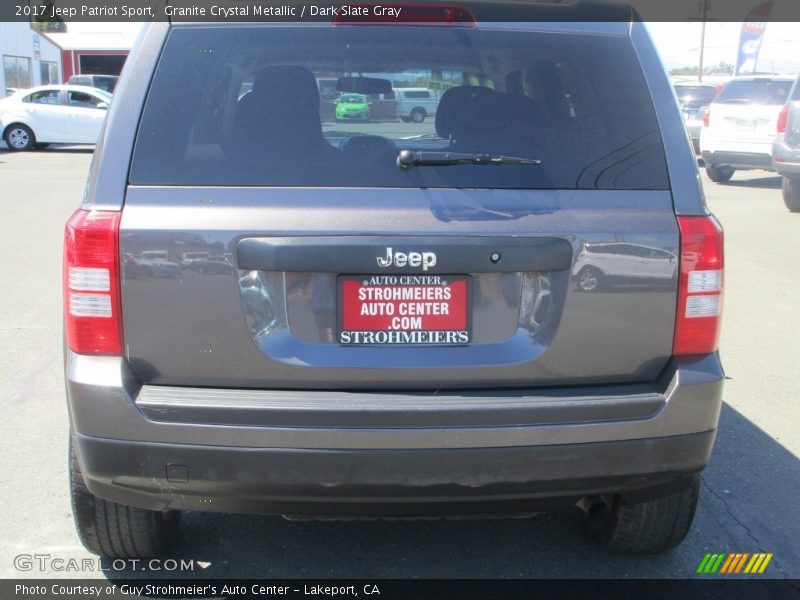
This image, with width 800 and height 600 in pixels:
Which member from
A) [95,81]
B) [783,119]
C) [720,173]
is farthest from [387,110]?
[95,81]

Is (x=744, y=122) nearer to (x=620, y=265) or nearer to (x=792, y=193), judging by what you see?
(x=792, y=193)

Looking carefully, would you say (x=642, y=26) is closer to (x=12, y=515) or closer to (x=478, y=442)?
(x=478, y=442)

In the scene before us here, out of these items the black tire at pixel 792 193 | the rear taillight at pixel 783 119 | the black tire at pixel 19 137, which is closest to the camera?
Result: the rear taillight at pixel 783 119

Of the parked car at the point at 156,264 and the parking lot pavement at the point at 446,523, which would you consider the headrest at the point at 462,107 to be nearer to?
the parked car at the point at 156,264

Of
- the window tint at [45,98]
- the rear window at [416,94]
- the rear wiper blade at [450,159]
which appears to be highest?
the rear window at [416,94]

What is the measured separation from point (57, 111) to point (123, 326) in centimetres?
2107

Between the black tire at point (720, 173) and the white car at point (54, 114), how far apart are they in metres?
13.7

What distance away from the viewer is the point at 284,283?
8.46 ft

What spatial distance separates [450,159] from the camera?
8.62 ft

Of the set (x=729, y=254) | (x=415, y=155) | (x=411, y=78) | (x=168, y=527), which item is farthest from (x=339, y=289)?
(x=729, y=254)

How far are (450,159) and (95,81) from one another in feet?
112

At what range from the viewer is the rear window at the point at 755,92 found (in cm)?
1563

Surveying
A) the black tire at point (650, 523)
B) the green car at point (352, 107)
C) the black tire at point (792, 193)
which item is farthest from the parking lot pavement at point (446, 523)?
the black tire at point (792, 193)

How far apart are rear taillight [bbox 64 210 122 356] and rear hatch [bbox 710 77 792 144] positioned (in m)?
14.3
